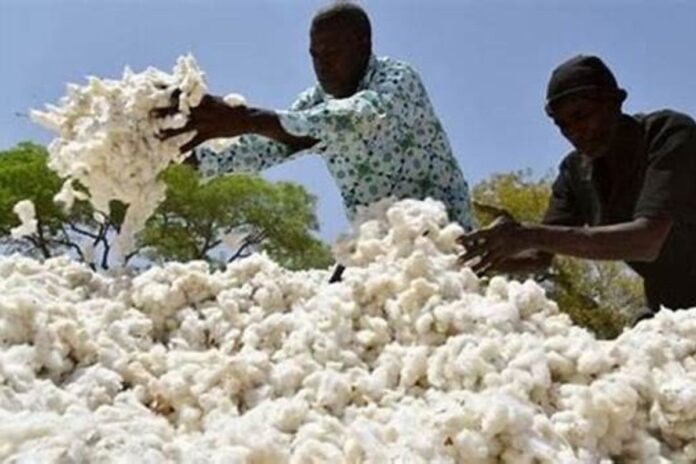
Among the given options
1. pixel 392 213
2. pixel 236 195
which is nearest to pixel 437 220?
pixel 392 213

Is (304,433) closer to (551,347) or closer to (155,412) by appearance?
(155,412)

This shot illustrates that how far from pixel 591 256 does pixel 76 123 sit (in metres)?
1.06

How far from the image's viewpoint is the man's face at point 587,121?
2689 millimetres

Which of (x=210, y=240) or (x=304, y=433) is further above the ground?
(x=210, y=240)

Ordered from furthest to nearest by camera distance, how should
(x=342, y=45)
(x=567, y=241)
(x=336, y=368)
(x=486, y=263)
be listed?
(x=342, y=45) < (x=567, y=241) < (x=486, y=263) < (x=336, y=368)

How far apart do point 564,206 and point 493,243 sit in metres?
0.81

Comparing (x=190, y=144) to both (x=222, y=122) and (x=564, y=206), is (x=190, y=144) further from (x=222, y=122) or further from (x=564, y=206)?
(x=564, y=206)

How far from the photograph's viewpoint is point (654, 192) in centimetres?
260

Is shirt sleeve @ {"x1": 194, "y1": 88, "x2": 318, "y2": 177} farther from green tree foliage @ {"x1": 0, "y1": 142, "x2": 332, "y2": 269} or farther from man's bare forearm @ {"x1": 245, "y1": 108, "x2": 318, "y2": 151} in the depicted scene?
green tree foliage @ {"x1": 0, "y1": 142, "x2": 332, "y2": 269}

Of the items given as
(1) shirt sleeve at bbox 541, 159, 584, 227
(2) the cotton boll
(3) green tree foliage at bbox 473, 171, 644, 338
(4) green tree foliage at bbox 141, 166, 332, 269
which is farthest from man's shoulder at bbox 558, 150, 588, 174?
(4) green tree foliage at bbox 141, 166, 332, 269

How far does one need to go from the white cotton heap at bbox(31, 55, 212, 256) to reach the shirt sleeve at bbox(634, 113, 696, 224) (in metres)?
0.96

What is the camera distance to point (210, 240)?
16406mm

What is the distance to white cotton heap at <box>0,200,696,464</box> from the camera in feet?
5.57

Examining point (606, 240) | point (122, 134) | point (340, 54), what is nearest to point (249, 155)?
point (340, 54)
